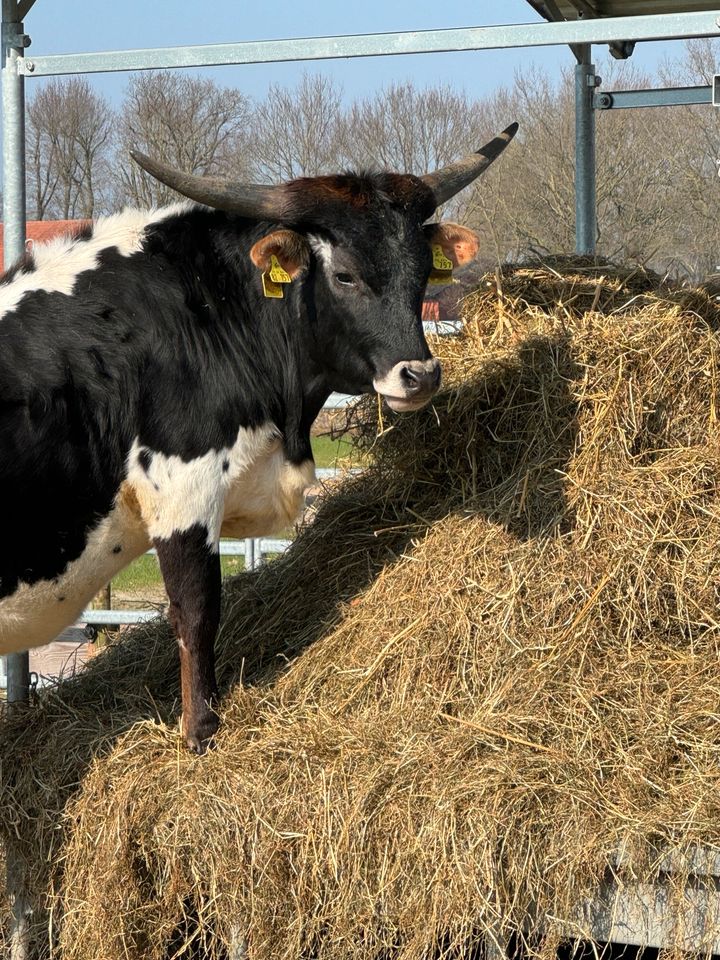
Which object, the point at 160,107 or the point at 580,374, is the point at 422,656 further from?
the point at 160,107

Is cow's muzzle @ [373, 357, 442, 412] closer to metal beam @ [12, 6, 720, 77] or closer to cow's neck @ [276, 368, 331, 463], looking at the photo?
cow's neck @ [276, 368, 331, 463]

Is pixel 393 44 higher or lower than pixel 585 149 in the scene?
higher

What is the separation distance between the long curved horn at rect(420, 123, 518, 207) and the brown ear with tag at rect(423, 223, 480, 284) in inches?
4.2

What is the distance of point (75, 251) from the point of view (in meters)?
4.49

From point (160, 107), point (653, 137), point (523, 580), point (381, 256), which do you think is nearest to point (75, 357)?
point (381, 256)

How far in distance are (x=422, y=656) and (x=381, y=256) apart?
1448mm

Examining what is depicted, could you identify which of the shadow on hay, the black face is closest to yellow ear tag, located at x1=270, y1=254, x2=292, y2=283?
the black face

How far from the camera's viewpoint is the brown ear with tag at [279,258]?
13.8 feet

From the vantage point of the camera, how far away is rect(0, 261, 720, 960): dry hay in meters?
3.55

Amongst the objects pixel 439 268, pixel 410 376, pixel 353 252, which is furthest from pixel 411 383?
pixel 439 268

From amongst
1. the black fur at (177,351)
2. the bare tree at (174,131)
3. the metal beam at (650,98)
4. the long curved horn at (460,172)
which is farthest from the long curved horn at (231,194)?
the bare tree at (174,131)

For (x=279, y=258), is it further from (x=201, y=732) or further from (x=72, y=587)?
(x=201, y=732)

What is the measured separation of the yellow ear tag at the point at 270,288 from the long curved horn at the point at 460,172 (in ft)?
2.32

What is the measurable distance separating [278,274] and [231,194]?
0.33 metres
